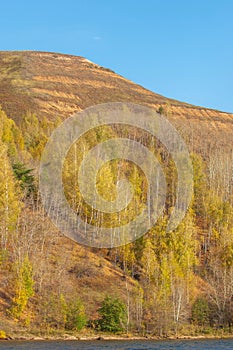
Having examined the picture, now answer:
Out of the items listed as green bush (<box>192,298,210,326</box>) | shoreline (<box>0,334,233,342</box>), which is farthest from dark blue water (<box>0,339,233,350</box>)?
green bush (<box>192,298,210,326</box>)

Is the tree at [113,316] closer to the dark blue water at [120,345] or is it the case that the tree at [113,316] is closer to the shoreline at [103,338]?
the shoreline at [103,338]

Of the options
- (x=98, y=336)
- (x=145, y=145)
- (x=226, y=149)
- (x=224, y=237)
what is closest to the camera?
(x=98, y=336)

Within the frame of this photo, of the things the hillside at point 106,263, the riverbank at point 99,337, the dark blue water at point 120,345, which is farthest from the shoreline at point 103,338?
the dark blue water at point 120,345

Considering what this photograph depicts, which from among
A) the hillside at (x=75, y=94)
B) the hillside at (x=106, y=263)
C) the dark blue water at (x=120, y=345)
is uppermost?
the hillside at (x=75, y=94)

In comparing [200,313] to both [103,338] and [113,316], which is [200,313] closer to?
[113,316]

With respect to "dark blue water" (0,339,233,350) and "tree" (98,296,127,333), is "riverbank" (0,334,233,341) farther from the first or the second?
"dark blue water" (0,339,233,350)

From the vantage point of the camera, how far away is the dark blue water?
34.4 meters

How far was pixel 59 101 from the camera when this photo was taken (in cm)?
14012

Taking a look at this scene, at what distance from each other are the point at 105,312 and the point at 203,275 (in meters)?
20.4

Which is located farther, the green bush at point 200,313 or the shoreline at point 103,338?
the green bush at point 200,313

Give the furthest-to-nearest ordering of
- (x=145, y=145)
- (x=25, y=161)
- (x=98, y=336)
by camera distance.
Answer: (x=145, y=145) → (x=25, y=161) → (x=98, y=336)

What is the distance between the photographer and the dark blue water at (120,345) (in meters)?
34.4

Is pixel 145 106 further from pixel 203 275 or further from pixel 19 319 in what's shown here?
pixel 19 319

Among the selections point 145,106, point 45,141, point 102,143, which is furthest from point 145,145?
point 145,106
